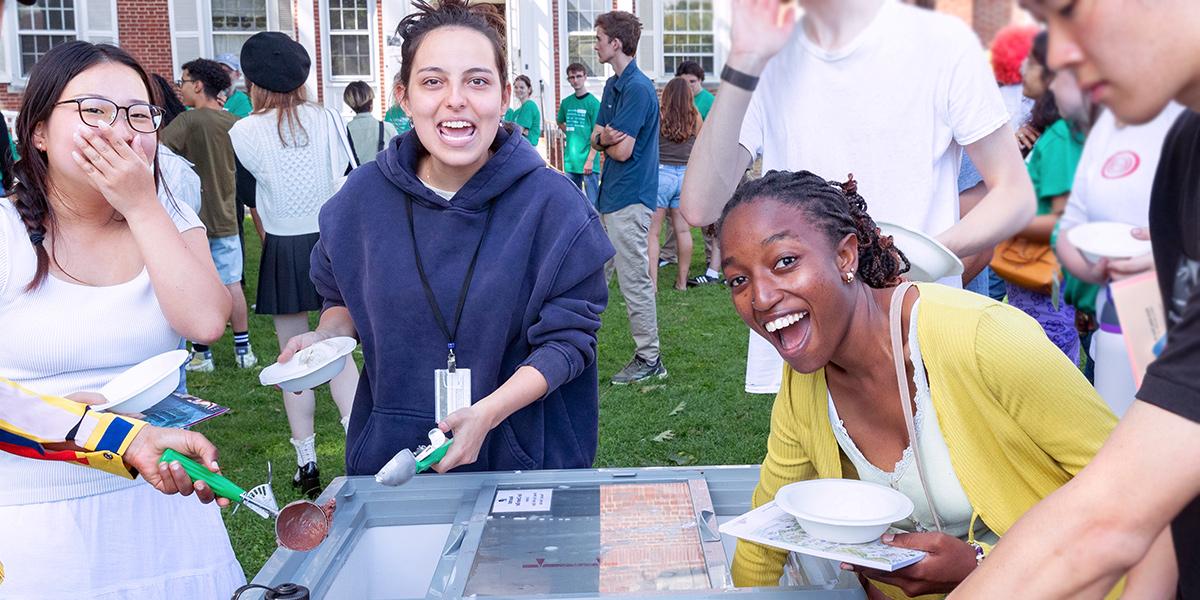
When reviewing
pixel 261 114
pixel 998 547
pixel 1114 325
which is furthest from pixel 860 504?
pixel 261 114

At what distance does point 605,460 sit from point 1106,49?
390 cm

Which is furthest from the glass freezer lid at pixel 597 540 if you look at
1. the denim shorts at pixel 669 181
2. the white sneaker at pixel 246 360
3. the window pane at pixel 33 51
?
the denim shorts at pixel 669 181

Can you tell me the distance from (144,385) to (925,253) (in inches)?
47.8

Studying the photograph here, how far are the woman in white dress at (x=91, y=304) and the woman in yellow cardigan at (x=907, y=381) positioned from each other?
99 cm

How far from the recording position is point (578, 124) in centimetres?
913

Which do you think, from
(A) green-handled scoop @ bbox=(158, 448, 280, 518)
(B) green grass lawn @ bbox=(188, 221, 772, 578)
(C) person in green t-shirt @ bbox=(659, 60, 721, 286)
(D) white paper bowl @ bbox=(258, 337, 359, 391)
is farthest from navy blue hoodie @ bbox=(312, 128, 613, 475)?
(C) person in green t-shirt @ bbox=(659, 60, 721, 286)

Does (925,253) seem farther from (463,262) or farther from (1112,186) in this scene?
A: (463,262)

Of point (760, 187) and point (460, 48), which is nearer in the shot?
point (760, 187)

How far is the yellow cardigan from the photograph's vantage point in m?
1.39

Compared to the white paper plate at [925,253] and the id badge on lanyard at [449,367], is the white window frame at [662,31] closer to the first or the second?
the white paper plate at [925,253]

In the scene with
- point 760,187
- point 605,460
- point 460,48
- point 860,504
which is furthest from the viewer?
point 605,460

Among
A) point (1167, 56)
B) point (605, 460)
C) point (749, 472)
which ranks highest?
point (1167, 56)

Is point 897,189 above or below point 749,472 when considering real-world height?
above

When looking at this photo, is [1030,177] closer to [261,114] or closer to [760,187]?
[760,187]
